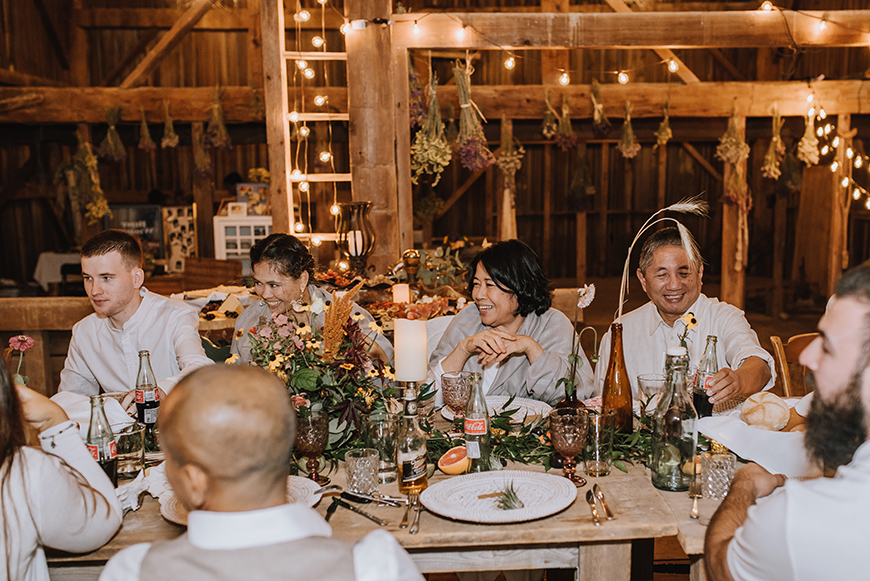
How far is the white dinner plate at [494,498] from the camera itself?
59.8 inches

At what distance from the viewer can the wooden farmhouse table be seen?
147cm

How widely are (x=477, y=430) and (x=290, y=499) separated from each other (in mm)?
499

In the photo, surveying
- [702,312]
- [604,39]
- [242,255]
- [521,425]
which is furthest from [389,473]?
[242,255]

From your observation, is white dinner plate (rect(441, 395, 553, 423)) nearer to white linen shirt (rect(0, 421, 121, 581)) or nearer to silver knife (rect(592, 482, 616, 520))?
silver knife (rect(592, 482, 616, 520))

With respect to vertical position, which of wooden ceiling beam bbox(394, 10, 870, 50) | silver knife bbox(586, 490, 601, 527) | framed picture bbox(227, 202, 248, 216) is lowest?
silver knife bbox(586, 490, 601, 527)

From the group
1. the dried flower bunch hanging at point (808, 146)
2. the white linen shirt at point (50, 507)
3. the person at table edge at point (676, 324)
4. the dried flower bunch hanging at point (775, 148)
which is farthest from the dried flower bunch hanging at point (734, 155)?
the white linen shirt at point (50, 507)

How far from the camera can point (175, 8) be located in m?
9.35

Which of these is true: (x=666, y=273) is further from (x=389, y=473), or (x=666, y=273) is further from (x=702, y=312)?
(x=389, y=473)

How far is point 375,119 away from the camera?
5.13 meters

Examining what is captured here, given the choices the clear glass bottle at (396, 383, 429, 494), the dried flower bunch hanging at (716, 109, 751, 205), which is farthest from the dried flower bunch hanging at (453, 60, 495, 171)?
the clear glass bottle at (396, 383, 429, 494)

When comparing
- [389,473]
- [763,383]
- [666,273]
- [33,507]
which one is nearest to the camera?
[33,507]

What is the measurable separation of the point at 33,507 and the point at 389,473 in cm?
82

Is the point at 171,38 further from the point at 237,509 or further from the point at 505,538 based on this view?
the point at 237,509

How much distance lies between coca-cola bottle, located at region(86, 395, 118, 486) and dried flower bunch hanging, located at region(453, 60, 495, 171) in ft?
14.5
